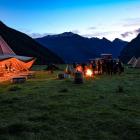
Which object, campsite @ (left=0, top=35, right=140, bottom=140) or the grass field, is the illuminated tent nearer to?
campsite @ (left=0, top=35, right=140, bottom=140)

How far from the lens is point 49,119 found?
12.2 meters

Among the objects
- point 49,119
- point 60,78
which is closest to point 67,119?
point 49,119

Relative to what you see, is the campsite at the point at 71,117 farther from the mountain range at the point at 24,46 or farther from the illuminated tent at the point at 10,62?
the mountain range at the point at 24,46

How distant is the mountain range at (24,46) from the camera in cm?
16925

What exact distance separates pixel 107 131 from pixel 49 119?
265cm

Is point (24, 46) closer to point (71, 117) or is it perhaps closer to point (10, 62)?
point (10, 62)

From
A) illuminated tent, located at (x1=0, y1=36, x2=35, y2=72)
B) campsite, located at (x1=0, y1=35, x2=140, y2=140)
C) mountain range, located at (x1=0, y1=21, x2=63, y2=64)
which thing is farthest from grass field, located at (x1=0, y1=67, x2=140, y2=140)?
mountain range, located at (x1=0, y1=21, x2=63, y2=64)

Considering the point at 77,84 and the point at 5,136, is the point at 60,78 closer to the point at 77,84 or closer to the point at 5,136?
the point at 77,84

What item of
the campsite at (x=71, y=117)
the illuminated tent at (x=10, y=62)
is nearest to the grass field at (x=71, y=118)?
the campsite at (x=71, y=117)

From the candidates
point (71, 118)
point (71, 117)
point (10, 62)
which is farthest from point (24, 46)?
point (71, 118)

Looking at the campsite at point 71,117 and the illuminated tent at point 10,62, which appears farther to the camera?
the illuminated tent at point 10,62

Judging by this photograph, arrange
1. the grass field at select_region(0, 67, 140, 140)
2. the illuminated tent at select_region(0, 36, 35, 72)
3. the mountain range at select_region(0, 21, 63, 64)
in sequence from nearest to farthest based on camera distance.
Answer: the grass field at select_region(0, 67, 140, 140), the illuminated tent at select_region(0, 36, 35, 72), the mountain range at select_region(0, 21, 63, 64)

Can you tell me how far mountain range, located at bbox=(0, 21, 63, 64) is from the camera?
169 m

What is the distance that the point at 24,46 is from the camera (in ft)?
596
